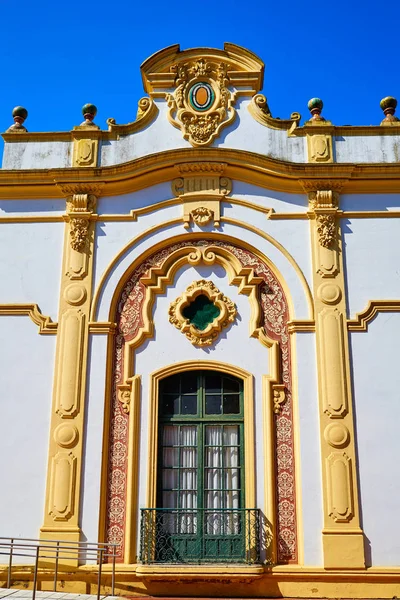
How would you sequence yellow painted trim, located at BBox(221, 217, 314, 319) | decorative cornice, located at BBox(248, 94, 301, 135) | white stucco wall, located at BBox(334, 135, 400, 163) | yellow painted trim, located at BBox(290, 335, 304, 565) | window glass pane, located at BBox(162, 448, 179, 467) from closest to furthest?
yellow painted trim, located at BBox(290, 335, 304, 565)
window glass pane, located at BBox(162, 448, 179, 467)
yellow painted trim, located at BBox(221, 217, 314, 319)
white stucco wall, located at BBox(334, 135, 400, 163)
decorative cornice, located at BBox(248, 94, 301, 135)

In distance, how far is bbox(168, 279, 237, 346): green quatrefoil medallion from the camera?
11852 mm

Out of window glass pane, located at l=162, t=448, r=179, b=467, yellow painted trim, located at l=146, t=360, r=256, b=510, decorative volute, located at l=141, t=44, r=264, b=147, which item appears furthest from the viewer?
decorative volute, located at l=141, t=44, r=264, b=147

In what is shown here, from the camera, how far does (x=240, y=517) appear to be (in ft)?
35.7

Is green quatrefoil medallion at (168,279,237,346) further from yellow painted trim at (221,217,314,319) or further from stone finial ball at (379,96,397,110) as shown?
stone finial ball at (379,96,397,110)

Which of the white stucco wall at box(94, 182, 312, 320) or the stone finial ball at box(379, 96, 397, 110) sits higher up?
the stone finial ball at box(379, 96, 397, 110)

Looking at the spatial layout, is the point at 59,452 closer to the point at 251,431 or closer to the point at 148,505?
the point at 148,505

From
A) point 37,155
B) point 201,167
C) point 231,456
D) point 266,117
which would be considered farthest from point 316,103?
point 231,456

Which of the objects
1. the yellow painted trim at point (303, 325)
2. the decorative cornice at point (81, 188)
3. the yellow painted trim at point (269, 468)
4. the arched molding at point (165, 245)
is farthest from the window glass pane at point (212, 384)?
the decorative cornice at point (81, 188)

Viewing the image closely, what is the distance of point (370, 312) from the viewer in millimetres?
11875

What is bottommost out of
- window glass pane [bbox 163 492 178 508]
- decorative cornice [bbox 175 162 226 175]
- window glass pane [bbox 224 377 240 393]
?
window glass pane [bbox 163 492 178 508]

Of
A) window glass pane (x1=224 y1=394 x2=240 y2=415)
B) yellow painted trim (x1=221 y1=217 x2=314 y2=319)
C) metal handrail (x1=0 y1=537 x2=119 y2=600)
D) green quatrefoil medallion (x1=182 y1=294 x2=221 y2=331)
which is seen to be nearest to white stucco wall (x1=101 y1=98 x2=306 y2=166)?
yellow painted trim (x1=221 y1=217 x2=314 y2=319)

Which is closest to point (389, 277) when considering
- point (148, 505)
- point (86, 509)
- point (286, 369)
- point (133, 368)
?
point (286, 369)

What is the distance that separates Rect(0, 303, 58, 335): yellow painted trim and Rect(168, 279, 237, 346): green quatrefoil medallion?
6.95 ft

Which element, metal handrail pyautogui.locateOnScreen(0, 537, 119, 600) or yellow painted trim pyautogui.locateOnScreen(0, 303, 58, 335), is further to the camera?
yellow painted trim pyautogui.locateOnScreen(0, 303, 58, 335)
